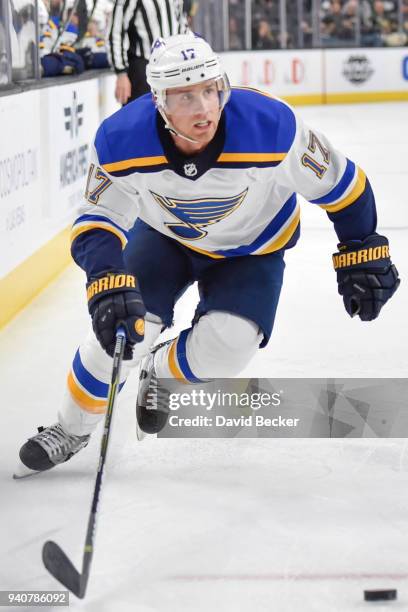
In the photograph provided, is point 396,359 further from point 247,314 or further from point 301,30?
point 301,30

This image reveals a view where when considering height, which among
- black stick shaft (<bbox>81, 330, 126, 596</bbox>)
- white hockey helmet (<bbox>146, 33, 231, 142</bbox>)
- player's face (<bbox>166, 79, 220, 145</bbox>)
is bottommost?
black stick shaft (<bbox>81, 330, 126, 596</bbox>)

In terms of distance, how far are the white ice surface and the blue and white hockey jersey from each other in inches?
21.6

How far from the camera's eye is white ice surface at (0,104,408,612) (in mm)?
1985

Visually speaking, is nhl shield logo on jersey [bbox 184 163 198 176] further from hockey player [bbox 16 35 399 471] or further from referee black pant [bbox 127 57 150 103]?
referee black pant [bbox 127 57 150 103]

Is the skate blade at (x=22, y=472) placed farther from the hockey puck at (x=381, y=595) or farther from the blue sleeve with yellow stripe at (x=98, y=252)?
the hockey puck at (x=381, y=595)

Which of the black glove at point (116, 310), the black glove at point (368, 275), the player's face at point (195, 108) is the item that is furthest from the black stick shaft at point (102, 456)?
the black glove at point (368, 275)

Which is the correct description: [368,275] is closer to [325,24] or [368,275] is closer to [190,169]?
[190,169]

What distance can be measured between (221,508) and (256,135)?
836 millimetres

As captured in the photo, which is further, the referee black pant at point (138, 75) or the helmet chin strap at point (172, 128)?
the referee black pant at point (138, 75)

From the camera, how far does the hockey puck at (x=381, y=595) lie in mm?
1912

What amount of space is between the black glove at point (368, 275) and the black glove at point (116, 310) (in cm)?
51

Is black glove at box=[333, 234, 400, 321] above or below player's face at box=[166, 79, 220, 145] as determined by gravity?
below

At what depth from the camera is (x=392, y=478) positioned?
8.30 feet

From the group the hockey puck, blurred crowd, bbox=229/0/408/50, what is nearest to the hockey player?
the hockey puck
